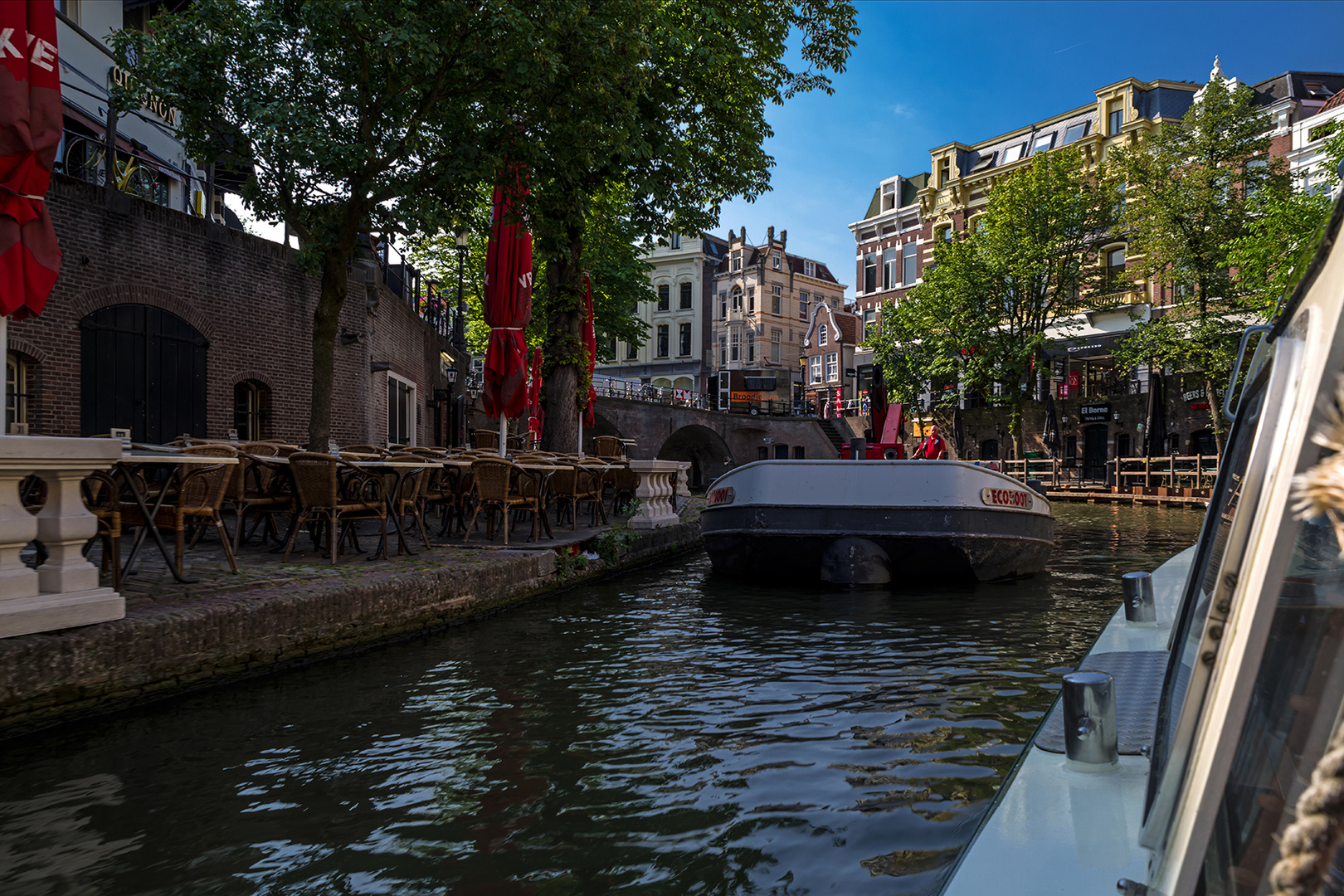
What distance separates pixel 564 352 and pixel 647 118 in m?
3.60

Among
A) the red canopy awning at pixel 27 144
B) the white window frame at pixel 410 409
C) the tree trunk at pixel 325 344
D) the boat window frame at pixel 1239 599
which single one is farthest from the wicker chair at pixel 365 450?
the white window frame at pixel 410 409

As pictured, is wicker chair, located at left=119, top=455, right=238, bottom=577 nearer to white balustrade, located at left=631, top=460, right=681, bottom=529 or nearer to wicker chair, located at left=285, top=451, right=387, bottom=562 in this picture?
wicker chair, located at left=285, top=451, right=387, bottom=562

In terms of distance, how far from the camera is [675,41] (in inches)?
427

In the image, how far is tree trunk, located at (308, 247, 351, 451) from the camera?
8.68 metres

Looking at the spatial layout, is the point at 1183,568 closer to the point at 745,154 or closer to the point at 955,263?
the point at 745,154

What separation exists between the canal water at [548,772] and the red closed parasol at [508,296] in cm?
430

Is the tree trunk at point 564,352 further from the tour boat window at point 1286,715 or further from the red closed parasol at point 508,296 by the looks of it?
the tour boat window at point 1286,715

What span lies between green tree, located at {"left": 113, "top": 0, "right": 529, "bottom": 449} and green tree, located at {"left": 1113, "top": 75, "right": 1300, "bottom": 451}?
2357 cm

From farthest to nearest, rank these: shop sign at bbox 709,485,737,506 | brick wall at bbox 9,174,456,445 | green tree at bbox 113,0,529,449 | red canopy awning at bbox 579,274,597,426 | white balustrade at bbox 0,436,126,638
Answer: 1. red canopy awning at bbox 579,274,597,426
2. brick wall at bbox 9,174,456,445
3. shop sign at bbox 709,485,737,506
4. green tree at bbox 113,0,529,449
5. white balustrade at bbox 0,436,126,638

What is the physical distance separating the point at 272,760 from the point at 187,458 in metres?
2.08

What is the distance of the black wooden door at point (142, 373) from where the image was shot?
10.5 m

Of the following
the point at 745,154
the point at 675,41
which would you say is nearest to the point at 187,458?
the point at 675,41

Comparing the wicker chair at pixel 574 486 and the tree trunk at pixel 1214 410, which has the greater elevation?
the tree trunk at pixel 1214 410

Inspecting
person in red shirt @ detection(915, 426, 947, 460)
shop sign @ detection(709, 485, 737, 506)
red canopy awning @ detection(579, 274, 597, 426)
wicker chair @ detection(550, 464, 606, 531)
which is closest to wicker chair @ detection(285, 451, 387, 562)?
wicker chair @ detection(550, 464, 606, 531)
